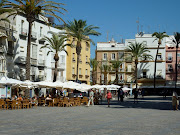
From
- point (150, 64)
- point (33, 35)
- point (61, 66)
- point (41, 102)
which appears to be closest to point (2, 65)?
point (33, 35)

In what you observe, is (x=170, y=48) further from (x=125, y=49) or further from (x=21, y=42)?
(x=21, y=42)

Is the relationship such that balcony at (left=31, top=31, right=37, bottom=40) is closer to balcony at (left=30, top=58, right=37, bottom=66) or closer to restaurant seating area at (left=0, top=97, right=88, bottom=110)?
balcony at (left=30, top=58, right=37, bottom=66)

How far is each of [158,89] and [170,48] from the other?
1180 centimetres

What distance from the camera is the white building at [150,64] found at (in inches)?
3561

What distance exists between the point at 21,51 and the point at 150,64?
50196 millimetres

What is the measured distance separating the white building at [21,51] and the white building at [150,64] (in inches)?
1487

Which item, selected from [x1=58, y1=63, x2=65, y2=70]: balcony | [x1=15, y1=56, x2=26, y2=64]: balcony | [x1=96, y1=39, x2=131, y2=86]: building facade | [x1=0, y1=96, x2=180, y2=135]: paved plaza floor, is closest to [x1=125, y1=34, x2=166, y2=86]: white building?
[x1=96, y1=39, x2=131, y2=86]: building facade

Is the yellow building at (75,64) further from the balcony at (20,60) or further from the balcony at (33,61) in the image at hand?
the balcony at (20,60)

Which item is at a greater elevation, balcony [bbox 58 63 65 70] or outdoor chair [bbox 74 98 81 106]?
balcony [bbox 58 63 65 70]

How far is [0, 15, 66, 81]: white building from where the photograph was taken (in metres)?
44.8

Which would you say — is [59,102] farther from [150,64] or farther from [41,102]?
[150,64]

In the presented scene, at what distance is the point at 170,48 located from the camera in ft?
298

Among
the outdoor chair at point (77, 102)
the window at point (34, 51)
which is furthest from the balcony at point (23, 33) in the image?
the outdoor chair at point (77, 102)

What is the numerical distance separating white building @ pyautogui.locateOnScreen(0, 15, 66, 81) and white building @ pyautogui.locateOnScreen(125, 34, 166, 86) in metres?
37.8
